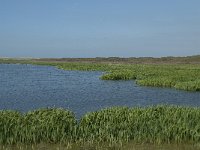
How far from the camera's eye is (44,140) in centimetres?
1534

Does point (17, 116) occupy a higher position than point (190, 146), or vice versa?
point (17, 116)

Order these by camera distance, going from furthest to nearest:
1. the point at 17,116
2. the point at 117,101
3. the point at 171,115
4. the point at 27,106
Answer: the point at 117,101 < the point at 27,106 < the point at 171,115 < the point at 17,116

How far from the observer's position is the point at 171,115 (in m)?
17.2

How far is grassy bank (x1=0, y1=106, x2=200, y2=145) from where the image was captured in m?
15.3

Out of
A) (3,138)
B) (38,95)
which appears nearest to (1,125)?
A: (3,138)

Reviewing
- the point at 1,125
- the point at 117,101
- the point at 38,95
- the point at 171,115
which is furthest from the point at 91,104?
the point at 1,125

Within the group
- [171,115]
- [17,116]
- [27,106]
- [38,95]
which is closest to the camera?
[17,116]

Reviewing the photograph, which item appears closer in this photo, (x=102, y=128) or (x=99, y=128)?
(x=99, y=128)

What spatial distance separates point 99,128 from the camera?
15945 millimetres

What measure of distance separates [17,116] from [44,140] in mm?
1623

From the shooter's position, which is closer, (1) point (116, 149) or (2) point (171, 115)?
(1) point (116, 149)

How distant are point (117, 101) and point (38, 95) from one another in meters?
7.14

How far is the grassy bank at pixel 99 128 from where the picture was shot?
1527 cm

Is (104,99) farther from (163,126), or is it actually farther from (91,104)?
(163,126)
